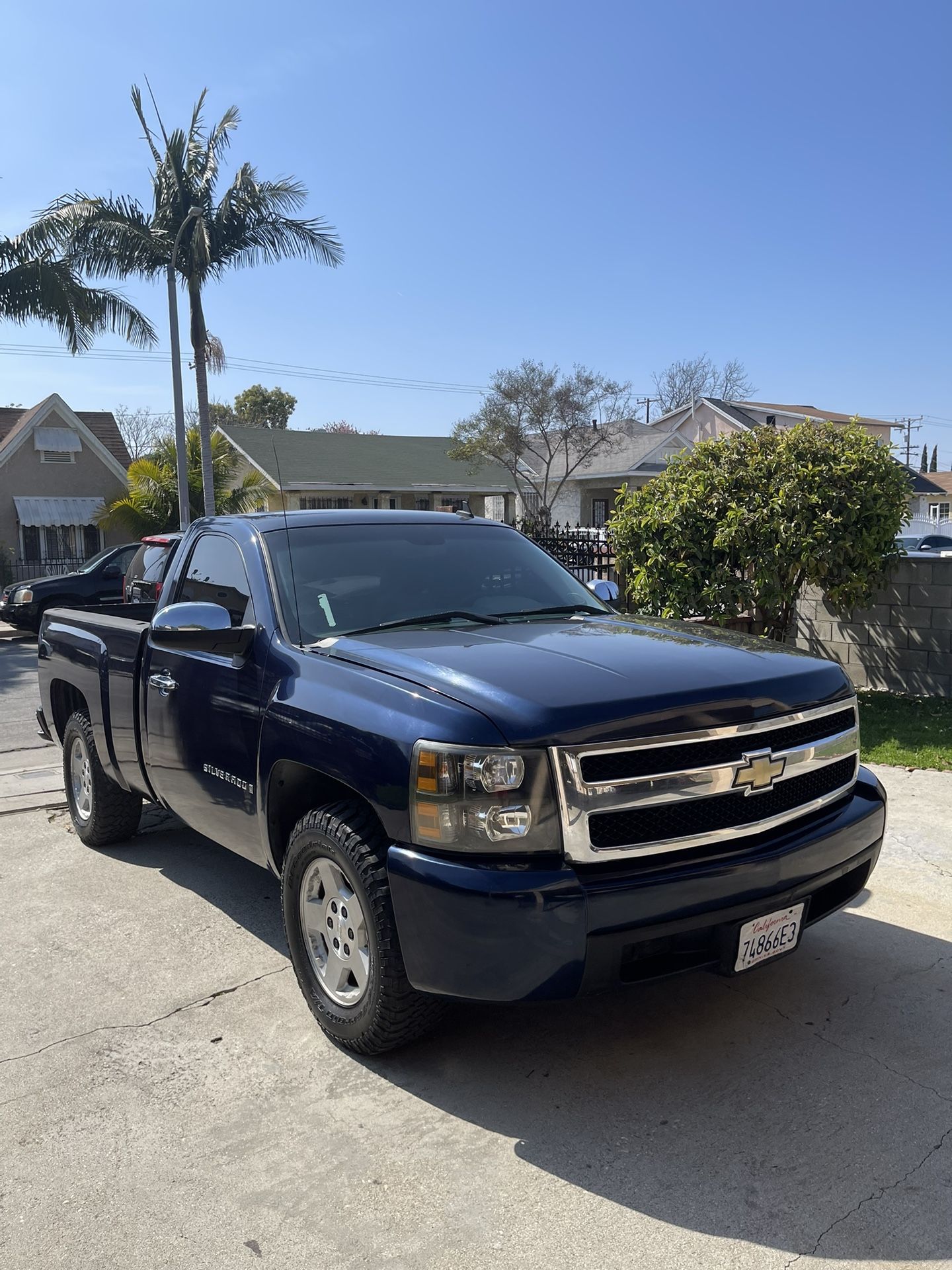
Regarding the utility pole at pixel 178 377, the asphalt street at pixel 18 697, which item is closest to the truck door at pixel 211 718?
the asphalt street at pixel 18 697

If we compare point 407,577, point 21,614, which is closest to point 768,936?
point 407,577

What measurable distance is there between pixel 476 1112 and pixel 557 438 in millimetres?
39774

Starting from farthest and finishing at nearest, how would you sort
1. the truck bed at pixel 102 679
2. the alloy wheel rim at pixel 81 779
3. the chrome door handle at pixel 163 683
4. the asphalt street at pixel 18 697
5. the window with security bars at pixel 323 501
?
the window with security bars at pixel 323 501
the asphalt street at pixel 18 697
the alloy wheel rim at pixel 81 779
the truck bed at pixel 102 679
the chrome door handle at pixel 163 683

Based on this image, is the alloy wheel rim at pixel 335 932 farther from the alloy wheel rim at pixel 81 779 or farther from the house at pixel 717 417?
the house at pixel 717 417

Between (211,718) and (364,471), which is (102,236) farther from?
(211,718)

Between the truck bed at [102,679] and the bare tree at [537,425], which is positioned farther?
the bare tree at [537,425]

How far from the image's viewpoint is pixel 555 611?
14.9 ft

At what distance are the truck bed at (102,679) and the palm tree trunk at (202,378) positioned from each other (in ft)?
57.2

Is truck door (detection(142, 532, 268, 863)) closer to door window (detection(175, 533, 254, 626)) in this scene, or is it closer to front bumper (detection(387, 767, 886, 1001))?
door window (detection(175, 533, 254, 626))

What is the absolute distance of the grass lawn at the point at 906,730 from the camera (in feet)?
24.1

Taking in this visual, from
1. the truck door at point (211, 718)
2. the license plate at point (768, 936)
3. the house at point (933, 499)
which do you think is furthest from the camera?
the house at point (933, 499)

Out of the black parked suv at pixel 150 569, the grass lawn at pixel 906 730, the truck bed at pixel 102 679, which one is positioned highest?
the black parked suv at pixel 150 569

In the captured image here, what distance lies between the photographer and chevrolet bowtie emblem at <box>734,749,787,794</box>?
3.24 metres

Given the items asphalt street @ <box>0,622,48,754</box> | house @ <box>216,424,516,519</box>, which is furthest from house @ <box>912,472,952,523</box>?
asphalt street @ <box>0,622,48,754</box>
